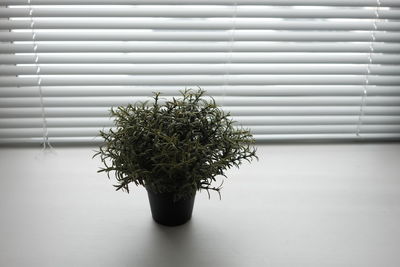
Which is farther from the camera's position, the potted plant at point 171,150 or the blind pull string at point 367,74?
the blind pull string at point 367,74

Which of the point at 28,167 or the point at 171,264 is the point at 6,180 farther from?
the point at 171,264

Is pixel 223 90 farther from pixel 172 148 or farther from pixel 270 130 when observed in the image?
pixel 172 148

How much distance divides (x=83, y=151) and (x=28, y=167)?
0.49 feet

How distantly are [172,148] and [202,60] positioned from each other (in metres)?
0.48

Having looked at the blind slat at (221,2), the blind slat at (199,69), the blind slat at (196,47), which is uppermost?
the blind slat at (221,2)

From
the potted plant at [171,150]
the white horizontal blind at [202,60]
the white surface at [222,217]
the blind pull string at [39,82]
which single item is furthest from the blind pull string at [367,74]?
the blind pull string at [39,82]

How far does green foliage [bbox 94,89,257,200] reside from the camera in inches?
33.1

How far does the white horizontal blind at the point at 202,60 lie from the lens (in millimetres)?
1213

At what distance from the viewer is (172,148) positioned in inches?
32.7

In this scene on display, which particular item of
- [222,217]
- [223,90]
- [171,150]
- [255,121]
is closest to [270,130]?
[255,121]

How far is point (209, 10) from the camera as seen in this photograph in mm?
1216

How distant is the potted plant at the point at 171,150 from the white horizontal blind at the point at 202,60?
14.3 inches

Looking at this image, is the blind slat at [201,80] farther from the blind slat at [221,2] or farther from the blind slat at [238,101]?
the blind slat at [221,2]

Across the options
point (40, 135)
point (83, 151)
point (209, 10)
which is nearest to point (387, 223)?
point (209, 10)
